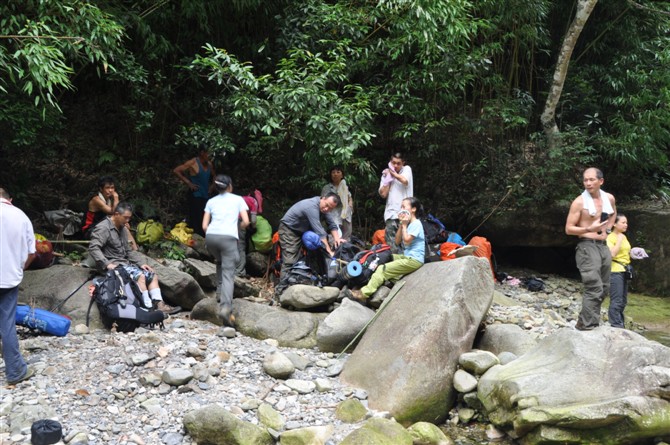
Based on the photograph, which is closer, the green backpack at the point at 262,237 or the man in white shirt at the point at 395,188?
the man in white shirt at the point at 395,188

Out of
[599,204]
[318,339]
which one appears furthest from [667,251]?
[318,339]

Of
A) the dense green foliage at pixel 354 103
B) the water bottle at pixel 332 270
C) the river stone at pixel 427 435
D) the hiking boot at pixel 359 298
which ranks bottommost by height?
the river stone at pixel 427 435

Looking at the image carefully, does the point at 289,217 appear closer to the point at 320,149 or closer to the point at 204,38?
the point at 320,149

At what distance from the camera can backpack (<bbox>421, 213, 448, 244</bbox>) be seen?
984 cm

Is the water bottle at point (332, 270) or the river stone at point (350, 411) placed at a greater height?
the water bottle at point (332, 270)

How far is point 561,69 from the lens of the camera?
37.6ft

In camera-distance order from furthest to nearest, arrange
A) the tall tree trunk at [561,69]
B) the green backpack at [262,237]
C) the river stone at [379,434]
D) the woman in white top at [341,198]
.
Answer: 1. the tall tree trunk at [561,69]
2. the green backpack at [262,237]
3. the woman in white top at [341,198]
4. the river stone at [379,434]

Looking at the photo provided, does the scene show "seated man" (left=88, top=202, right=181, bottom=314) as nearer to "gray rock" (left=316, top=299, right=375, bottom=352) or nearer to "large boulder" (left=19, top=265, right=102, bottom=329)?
"large boulder" (left=19, top=265, right=102, bottom=329)

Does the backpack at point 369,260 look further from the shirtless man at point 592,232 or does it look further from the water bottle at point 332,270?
the shirtless man at point 592,232

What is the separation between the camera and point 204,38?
10766 millimetres

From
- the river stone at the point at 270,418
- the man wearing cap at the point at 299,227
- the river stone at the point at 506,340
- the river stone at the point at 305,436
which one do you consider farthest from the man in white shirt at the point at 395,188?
the river stone at the point at 305,436

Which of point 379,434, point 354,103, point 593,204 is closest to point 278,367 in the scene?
point 379,434

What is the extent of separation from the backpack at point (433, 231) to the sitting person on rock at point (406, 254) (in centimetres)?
204

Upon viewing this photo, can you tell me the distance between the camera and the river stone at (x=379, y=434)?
509 cm
